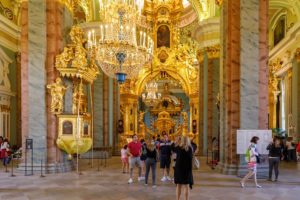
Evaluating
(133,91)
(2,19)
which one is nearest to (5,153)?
(2,19)

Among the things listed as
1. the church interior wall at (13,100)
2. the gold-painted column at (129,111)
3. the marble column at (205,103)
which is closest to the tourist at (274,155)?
the marble column at (205,103)

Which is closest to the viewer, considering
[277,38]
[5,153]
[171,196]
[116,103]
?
[171,196]

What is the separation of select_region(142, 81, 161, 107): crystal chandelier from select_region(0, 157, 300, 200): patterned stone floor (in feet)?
73.5

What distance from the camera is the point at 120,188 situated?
33.3 ft

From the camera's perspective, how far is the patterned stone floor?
899cm

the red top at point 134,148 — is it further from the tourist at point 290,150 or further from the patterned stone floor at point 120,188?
the tourist at point 290,150

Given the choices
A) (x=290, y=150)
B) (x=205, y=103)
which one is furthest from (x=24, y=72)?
(x=290, y=150)

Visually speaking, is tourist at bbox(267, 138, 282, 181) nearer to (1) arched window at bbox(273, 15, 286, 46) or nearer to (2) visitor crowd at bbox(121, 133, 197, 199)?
(2) visitor crowd at bbox(121, 133, 197, 199)

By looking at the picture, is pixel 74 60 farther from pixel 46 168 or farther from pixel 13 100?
pixel 13 100

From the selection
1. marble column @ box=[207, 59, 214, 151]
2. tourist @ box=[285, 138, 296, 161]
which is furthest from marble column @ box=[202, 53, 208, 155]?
tourist @ box=[285, 138, 296, 161]

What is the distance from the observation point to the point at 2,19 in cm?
2081

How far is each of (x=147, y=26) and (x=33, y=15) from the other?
61.4 feet

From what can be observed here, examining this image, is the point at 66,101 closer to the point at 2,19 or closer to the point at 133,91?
the point at 2,19

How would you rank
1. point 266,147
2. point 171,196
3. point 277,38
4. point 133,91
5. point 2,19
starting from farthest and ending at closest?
point 133,91 → point 277,38 → point 2,19 → point 266,147 → point 171,196
